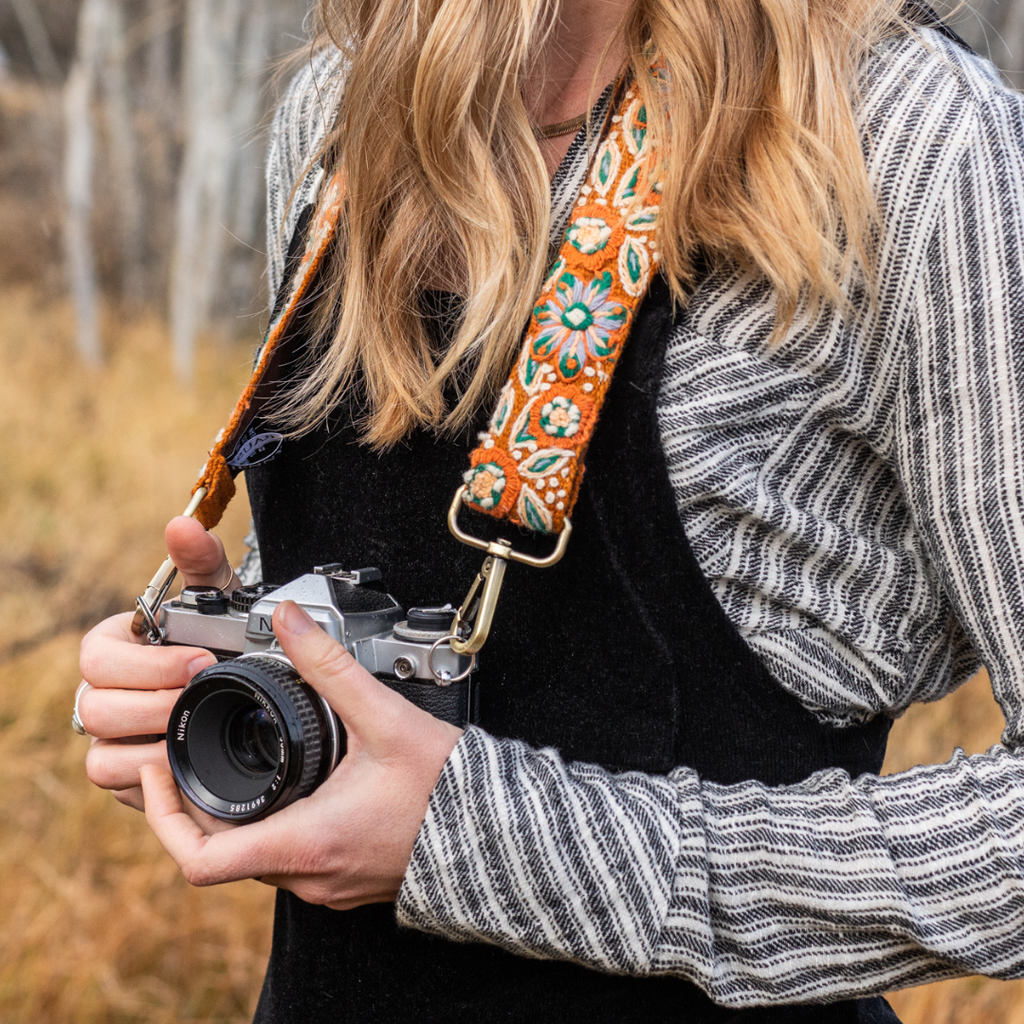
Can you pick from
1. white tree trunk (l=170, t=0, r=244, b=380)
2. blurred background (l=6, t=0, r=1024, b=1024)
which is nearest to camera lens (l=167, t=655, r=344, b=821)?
blurred background (l=6, t=0, r=1024, b=1024)

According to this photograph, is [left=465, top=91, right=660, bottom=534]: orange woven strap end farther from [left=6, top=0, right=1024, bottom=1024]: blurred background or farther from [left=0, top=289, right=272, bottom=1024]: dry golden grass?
[left=0, top=289, right=272, bottom=1024]: dry golden grass

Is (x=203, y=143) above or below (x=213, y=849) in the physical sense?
below

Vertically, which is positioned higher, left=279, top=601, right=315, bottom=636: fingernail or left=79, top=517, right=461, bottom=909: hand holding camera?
left=279, top=601, right=315, bottom=636: fingernail

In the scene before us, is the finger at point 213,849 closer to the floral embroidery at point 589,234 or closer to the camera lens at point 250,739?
the camera lens at point 250,739

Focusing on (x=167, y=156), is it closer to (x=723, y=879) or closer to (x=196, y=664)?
(x=196, y=664)

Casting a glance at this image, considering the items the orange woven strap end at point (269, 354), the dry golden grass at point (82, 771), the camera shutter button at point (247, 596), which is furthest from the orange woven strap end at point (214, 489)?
the dry golden grass at point (82, 771)

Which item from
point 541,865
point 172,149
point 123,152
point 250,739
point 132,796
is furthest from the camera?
point 172,149

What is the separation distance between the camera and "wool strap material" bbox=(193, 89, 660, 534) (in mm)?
683

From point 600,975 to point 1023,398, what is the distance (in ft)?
1.69

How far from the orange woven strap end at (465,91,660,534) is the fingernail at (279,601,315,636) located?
0.15m

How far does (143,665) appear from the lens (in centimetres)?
80

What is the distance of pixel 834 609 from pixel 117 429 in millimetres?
4899

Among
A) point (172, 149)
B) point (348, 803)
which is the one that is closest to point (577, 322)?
point (348, 803)

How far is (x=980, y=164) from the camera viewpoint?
611 millimetres
